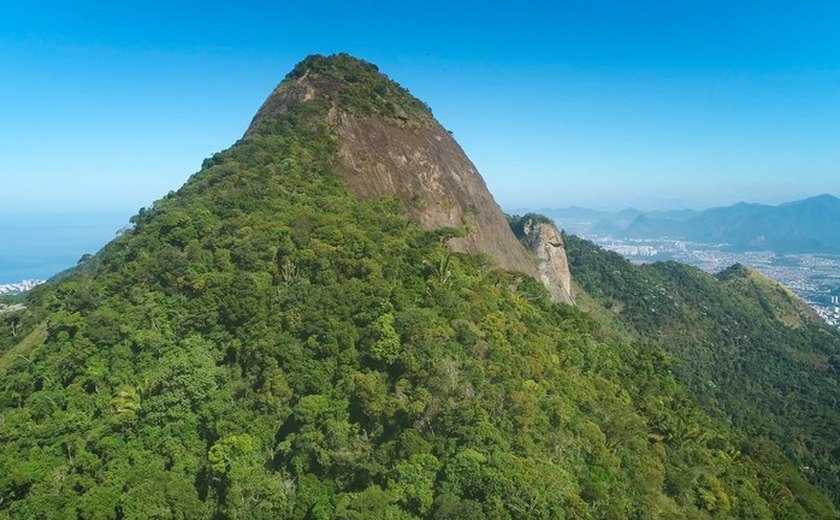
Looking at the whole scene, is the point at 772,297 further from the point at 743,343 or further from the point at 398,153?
the point at 398,153

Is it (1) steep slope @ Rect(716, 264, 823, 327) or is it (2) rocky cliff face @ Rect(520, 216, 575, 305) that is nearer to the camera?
(2) rocky cliff face @ Rect(520, 216, 575, 305)

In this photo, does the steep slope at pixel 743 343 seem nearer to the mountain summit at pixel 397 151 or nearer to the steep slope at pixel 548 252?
the steep slope at pixel 548 252

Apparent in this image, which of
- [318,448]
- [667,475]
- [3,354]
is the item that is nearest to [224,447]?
[318,448]

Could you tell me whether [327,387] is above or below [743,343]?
above

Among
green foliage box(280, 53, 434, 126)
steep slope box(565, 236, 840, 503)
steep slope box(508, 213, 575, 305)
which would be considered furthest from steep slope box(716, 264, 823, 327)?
green foliage box(280, 53, 434, 126)

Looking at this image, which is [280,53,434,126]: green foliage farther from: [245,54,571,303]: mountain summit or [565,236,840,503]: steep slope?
[565,236,840,503]: steep slope

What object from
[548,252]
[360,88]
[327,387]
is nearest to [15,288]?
[360,88]
